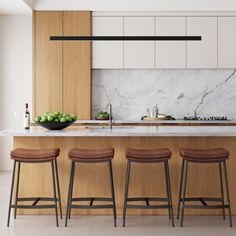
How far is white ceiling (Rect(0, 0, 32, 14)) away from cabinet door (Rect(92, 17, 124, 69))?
1124mm

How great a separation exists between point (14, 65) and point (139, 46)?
2172 mm

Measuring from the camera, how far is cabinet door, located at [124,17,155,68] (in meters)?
7.39

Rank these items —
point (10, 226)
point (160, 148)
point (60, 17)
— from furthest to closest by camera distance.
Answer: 1. point (60, 17)
2. point (160, 148)
3. point (10, 226)

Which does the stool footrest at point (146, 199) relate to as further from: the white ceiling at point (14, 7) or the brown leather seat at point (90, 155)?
the white ceiling at point (14, 7)

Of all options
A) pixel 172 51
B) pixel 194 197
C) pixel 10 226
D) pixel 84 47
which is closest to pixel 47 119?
pixel 10 226

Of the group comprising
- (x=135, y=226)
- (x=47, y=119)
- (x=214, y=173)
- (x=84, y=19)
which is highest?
(x=84, y=19)

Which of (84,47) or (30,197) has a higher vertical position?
(84,47)

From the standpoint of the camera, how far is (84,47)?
7.34m

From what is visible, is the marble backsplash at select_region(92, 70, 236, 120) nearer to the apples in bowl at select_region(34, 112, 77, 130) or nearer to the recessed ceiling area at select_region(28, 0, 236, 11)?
the recessed ceiling area at select_region(28, 0, 236, 11)

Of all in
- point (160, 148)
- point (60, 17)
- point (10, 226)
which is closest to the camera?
point (10, 226)

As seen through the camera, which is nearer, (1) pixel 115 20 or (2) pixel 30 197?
(2) pixel 30 197

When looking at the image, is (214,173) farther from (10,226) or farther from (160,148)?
(10,226)

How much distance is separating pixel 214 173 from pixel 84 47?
10.9 feet

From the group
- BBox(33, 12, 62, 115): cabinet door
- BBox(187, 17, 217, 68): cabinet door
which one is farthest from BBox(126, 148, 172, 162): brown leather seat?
BBox(187, 17, 217, 68): cabinet door
